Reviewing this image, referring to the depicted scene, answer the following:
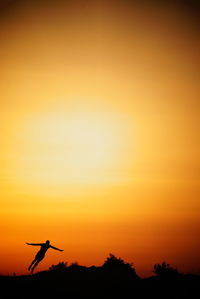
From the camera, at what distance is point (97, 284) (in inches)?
1345

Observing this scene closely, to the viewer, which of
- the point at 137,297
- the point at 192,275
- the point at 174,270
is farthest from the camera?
the point at 174,270

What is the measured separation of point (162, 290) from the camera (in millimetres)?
34344

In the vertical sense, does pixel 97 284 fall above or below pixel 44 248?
below

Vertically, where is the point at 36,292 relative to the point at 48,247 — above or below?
below

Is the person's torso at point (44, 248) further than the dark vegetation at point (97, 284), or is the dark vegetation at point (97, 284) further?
the person's torso at point (44, 248)

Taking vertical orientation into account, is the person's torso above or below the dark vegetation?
above

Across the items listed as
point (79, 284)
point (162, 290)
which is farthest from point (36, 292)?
point (162, 290)

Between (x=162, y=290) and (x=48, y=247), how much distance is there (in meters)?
9.21

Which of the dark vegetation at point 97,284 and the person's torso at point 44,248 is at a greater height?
the person's torso at point 44,248

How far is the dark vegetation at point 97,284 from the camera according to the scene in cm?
3108

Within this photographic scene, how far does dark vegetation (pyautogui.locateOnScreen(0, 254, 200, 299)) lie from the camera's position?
102 feet

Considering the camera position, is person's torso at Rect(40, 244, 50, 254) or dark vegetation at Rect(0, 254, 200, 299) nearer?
dark vegetation at Rect(0, 254, 200, 299)

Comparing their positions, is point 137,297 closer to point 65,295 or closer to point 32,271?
point 65,295

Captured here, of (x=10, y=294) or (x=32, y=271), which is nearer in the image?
(x=10, y=294)
